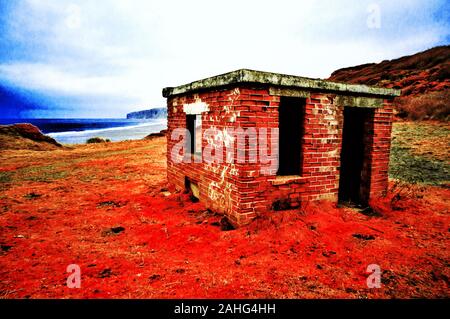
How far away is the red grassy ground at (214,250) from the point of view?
2846 mm

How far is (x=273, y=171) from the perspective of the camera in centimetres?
429

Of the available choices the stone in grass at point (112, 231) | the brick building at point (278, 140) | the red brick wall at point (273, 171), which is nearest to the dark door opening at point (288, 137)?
the brick building at point (278, 140)

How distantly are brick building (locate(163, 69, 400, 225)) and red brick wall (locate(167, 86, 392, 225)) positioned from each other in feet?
0.05

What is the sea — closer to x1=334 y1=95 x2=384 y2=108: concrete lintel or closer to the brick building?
the brick building

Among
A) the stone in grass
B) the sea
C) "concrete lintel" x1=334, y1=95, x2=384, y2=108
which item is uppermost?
"concrete lintel" x1=334, y1=95, x2=384, y2=108

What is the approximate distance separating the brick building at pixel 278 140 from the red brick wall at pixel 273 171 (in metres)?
0.02

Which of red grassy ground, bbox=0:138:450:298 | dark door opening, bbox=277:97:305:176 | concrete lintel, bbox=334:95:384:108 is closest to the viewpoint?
red grassy ground, bbox=0:138:450:298

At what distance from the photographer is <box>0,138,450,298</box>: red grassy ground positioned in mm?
2846

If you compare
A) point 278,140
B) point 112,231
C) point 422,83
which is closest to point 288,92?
point 278,140

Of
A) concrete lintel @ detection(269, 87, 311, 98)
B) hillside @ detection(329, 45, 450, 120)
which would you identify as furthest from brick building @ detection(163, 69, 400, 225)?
hillside @ detection(329, 45, 450, 120)

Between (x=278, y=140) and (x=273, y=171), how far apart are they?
636 mm

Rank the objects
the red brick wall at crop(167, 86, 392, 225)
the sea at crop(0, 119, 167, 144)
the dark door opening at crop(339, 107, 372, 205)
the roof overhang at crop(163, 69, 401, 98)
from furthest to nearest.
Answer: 1. the sea at crop(0, 119, 167, 144)
2. the dark door opening at crop(339, 107, 372, 205)
3. the red brick wall at crop(167, 86, 392, 225)
4. the roof overhang at crop(163, 69, 401, 98)

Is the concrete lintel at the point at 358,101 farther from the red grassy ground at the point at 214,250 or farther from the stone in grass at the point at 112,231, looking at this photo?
the stone in grass at the point at 112,231
